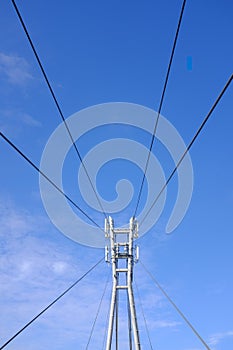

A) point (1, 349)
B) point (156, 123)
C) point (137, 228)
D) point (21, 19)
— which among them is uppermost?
point (137, 228)

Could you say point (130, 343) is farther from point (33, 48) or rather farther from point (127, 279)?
point (33, 48)

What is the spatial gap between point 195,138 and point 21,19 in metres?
3.98

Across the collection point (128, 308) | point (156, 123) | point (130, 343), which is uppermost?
point (156, 123)

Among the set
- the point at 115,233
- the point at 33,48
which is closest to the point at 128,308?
the point at 115,233

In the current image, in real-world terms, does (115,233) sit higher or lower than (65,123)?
higher

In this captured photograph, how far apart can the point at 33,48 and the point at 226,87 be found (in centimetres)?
423

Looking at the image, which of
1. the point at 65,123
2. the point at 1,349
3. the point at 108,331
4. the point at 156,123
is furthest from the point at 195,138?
the point at 108,331

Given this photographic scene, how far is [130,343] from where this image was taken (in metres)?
17.8

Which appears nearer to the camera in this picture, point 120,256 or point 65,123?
point 65,123

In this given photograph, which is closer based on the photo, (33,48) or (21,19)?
(21,19)

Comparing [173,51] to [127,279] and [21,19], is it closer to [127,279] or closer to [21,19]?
[21,19]

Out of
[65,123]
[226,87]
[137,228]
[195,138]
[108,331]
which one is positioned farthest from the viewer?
[137,228]

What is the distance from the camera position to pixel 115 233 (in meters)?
19.4

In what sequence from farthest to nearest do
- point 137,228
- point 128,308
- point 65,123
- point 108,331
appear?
point 137,228
point 128,308
point 108,331
point 65,123
